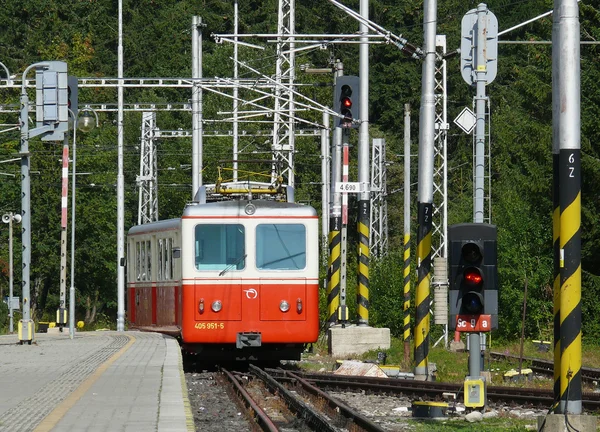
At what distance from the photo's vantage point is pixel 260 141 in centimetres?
7544

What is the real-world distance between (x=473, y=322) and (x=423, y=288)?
5423 millimetres

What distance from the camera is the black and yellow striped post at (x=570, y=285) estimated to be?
42.1 ft

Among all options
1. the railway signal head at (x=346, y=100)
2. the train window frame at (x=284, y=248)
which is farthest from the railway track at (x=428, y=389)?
the railway signal head at (x=346, y=100)

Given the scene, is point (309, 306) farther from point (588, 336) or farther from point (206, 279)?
point (588, 336)

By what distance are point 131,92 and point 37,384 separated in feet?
267

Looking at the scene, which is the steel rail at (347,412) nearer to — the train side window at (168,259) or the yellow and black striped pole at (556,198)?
the yellow and black striped pole at (556,198)

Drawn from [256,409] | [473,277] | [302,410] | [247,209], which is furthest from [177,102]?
[473,277]

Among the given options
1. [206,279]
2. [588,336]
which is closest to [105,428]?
[206,279]

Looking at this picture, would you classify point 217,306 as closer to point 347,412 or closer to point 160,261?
point 160,261

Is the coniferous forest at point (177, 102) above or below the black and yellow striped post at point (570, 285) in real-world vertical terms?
above

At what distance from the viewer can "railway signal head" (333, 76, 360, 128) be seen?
91.1 ft

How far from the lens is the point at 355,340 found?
98.7 ft

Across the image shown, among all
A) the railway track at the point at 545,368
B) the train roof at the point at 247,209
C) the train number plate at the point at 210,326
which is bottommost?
the railway track at the point at 545,368

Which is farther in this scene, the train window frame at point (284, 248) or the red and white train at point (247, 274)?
the train window frame at point (284, 248)
